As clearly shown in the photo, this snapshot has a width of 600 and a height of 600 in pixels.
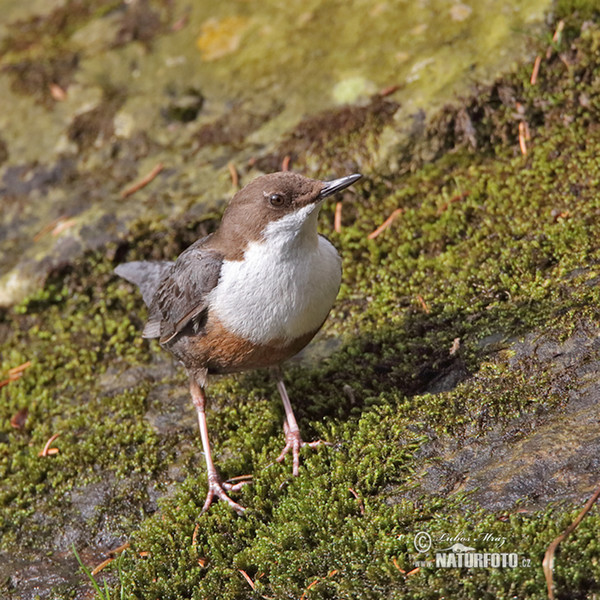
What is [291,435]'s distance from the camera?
14.1 ft

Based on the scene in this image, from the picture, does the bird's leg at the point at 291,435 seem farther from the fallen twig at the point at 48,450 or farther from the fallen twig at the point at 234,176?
the fallen twig at the point at 234,176

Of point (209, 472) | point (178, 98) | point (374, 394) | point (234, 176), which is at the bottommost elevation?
point (374, 394)

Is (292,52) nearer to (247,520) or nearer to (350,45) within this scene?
(350,45)

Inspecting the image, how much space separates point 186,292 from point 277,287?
70 centimetres

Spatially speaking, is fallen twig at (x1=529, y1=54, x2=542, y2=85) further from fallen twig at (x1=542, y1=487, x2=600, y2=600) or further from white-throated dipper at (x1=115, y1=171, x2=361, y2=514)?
fallen twig at (x1=542, y1=487, x2=600, y2=600)

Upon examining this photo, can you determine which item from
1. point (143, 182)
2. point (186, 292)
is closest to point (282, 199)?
point (186, 292)

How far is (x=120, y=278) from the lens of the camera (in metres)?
6.16

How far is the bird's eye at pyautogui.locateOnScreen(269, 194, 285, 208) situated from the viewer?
13.6 ft

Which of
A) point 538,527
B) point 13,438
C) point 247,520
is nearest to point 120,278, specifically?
point 13,438

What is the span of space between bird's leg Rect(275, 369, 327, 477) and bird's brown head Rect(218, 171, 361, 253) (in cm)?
102

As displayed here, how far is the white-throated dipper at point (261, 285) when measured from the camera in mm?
4105

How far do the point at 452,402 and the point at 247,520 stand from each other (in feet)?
4.37

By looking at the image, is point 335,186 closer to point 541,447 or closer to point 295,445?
point 295,445

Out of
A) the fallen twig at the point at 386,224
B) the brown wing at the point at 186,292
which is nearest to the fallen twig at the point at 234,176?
the fallen twig at the point at 386,224
